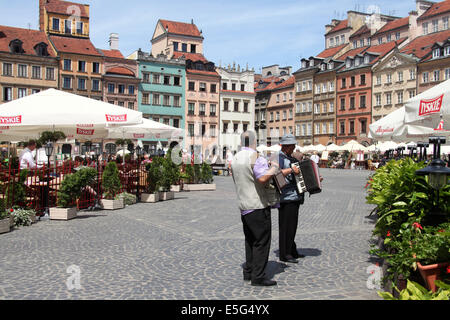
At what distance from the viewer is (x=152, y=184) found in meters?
16.4

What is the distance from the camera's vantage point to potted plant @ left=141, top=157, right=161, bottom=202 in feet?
53.2

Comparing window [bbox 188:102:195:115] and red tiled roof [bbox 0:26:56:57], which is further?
window [bbox 188:102:195:115]

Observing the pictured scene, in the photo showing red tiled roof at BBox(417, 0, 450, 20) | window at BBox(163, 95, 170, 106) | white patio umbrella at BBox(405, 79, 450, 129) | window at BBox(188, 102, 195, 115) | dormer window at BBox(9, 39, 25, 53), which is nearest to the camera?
white patio umbrella at BBox(405, 79, 450, 129)

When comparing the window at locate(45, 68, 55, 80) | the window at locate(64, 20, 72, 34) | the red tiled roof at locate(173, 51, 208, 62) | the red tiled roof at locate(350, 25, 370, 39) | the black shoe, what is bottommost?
the black shoe

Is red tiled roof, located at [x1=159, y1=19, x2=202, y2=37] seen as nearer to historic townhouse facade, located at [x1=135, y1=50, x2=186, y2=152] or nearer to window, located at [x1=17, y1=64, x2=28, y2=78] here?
historic townhouse facade, located at [x1=135, y1=50, x2=186, y2=152]

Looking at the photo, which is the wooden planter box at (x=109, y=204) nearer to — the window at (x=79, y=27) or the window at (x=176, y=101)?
the window at (x=176, y=101)

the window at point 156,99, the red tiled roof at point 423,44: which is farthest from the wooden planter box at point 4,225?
the window at point 156,99

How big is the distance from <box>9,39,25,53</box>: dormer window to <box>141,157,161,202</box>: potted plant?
156 ft

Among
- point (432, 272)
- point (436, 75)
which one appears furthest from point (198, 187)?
point (436, 75)

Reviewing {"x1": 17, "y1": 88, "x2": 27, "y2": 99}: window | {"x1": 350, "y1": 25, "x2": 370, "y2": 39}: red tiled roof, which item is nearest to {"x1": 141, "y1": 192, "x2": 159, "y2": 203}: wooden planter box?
{"x1": 17, "y1": 88, "x2": 27, "y2": 99}: window
